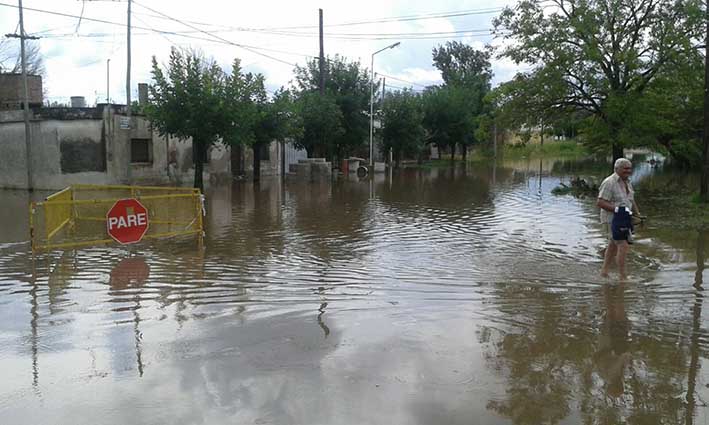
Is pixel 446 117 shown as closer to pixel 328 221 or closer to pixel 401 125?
pixel 401 125

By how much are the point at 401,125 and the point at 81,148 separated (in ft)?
84.8

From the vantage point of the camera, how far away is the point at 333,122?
37281mm

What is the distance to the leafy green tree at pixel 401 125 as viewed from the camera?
46.9 metres

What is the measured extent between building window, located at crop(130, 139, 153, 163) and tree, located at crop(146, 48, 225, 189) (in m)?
5.60

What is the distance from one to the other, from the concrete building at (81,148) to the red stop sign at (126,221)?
16.9 m


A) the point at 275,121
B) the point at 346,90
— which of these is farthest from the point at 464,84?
the point at 275,121

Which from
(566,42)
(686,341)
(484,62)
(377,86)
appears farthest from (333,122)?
(484,62)

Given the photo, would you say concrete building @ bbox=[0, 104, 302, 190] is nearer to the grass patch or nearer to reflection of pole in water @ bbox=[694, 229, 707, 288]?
reflection of pole in water @ bbox=[694, 229, 707, 288]

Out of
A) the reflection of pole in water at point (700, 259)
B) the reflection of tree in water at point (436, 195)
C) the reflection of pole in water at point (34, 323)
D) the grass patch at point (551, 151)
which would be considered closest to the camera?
the reflection of pole in water at point (34, 323)

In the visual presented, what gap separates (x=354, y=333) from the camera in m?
6.07

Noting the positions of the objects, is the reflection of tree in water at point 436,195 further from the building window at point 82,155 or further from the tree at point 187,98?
the building window at point 82,155

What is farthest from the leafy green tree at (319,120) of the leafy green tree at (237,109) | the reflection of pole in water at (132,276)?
the reflection of pole in water at (132,276)

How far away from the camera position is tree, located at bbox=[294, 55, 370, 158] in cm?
4153

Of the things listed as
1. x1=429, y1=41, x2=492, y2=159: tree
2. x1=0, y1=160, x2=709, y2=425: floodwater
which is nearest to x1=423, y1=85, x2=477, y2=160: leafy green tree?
x1=429, y1=41, x2=492, y2=159: tree
